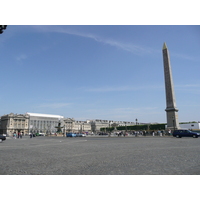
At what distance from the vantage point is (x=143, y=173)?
5500 millimetres

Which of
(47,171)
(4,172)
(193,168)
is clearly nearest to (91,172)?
(47,171)

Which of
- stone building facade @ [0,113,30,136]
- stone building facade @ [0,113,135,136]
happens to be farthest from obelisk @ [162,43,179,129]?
stone building facade @ [0,113,30,136]

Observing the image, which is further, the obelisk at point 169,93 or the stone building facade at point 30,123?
the stone building facade at point 30,123

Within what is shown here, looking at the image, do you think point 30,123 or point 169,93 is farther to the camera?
point 30,123

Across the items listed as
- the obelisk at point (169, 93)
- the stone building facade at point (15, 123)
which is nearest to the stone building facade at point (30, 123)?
the stone building facade at point (15, 123)

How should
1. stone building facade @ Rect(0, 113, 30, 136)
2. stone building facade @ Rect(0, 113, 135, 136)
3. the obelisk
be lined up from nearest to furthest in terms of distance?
1. the obelisk
2. stone building facade @ Rect(0, 113, 30, 136)
3. stone building facade @ Rect(0, 113, 135, 136)

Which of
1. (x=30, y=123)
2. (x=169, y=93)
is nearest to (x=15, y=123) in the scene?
(x=30, y=123)

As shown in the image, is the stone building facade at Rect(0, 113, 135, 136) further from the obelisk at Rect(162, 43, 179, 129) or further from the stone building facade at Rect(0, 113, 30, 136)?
the obelisk at Rect(162, 43, 179, 129)

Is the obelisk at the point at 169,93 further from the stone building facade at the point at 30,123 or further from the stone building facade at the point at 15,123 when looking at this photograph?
the stone building facade at the point at 15,123

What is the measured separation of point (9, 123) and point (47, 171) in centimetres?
14236

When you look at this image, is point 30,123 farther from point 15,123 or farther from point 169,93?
point 169,93

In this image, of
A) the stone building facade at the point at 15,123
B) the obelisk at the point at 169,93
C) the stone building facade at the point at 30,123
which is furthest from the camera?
the stone building facade at the point at 30,123

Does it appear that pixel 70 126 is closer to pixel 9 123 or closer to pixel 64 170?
pixel 9 123

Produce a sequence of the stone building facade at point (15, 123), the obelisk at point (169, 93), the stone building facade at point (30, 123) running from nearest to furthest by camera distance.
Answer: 1. the obelisk at point (169, 93)
2. the stone building facade at point (15, 123)
3. the stone building facade at point (30, 123)
